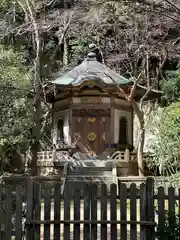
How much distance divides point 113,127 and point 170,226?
13833 mm

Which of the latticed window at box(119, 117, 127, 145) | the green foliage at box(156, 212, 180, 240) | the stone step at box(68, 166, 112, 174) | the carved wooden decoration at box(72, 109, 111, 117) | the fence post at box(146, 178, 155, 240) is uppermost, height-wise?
the carved wooden decoration at box(72, 109, 111, 117)

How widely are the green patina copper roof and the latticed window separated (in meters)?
2.26

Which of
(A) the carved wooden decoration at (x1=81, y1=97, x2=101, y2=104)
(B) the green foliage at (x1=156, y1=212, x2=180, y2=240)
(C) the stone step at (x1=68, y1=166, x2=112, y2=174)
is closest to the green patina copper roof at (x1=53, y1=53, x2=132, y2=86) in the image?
(A) the carved wooden decoration at (x1=81, y1=97, x2=101, y2=104)

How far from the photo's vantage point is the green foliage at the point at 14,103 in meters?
12.9

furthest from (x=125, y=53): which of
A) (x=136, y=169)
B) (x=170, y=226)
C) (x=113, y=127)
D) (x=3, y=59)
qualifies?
(x=170, y=226)

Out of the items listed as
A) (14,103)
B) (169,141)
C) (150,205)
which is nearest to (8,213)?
(150,205)

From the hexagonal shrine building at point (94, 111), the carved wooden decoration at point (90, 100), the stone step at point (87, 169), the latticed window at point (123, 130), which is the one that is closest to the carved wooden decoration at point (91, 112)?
the hexagonal shrine building at point (94, 111)

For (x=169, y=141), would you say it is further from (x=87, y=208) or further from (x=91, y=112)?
(x=91, y=112)

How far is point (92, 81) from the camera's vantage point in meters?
18.1

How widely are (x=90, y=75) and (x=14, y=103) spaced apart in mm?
5155

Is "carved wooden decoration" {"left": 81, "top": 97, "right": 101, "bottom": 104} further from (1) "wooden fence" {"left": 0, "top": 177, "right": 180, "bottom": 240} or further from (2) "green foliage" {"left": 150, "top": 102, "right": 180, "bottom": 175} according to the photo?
(1) "wooden fence" {"left": 0, "top": 177, "right": 180, "bottom": 240}

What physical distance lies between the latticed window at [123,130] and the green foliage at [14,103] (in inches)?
212

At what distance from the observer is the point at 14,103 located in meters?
14.5

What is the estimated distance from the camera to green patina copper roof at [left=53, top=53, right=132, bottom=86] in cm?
1825
